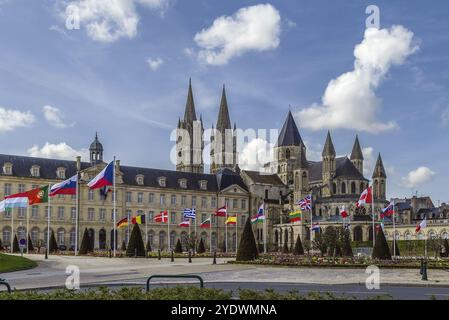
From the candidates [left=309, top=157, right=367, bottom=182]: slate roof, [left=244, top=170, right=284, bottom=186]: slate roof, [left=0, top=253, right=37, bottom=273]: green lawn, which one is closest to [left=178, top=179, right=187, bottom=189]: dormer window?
[left=244, top=170, right=284, bottom=186]: slate roof

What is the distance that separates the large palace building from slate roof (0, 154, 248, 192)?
0.41 ft

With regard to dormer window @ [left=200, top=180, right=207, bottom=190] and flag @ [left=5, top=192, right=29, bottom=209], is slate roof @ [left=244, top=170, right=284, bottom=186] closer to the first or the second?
dormer window @ [left=200, top=180, right=207, bottom=190]

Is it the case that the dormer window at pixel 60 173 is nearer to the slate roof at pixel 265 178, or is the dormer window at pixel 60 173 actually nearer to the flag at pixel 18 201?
the slate roof at pixel 265 178

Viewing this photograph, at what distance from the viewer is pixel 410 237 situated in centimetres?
9825

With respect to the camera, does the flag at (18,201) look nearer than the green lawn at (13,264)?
No

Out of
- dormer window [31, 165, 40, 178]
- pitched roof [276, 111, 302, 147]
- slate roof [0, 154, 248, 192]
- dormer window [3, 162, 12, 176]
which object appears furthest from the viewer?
pitched roof [276, 111, 302, 147]

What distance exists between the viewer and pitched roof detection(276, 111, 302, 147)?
119m

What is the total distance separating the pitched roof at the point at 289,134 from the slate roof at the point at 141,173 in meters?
18.0

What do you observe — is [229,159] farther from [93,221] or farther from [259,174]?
[93,221]

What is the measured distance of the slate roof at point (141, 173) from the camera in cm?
8006

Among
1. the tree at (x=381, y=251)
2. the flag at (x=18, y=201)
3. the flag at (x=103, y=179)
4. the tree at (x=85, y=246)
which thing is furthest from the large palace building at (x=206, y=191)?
the tree at (x=381, y=251)
